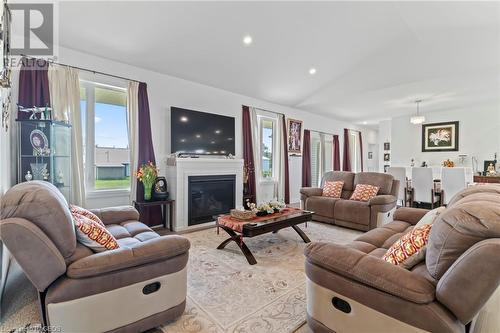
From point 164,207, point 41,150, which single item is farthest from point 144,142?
point 41,150

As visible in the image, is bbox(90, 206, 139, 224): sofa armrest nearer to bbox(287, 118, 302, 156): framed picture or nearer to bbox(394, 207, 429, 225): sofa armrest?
bbox(394, 207, 429, 225): sofa armrest

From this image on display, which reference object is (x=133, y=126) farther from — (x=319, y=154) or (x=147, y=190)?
(x=319, y=154)

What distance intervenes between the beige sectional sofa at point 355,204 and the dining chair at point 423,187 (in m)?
1.38

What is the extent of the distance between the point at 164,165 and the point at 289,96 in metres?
3.50

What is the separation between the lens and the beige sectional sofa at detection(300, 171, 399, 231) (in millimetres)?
4008

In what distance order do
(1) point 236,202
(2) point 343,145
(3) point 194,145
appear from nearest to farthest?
(3) point 194,145 < (1) point 236,202 < (2) point 343,145

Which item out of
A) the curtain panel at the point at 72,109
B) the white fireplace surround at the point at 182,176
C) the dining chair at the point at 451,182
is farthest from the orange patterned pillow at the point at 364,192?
the curtain panel at the point at 72,109

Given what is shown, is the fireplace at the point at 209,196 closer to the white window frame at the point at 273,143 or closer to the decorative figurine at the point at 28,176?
the white window frame at the point at 273,143

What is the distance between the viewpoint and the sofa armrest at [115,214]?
9.01ft

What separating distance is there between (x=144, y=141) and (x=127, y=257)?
2967 mm

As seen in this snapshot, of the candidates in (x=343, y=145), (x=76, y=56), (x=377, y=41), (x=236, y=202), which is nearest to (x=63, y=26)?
(x=76, y=56)

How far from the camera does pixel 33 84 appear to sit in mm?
3225

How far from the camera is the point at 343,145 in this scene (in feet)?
29.5

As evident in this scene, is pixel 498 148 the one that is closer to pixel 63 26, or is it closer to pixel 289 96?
pixel 289 96
